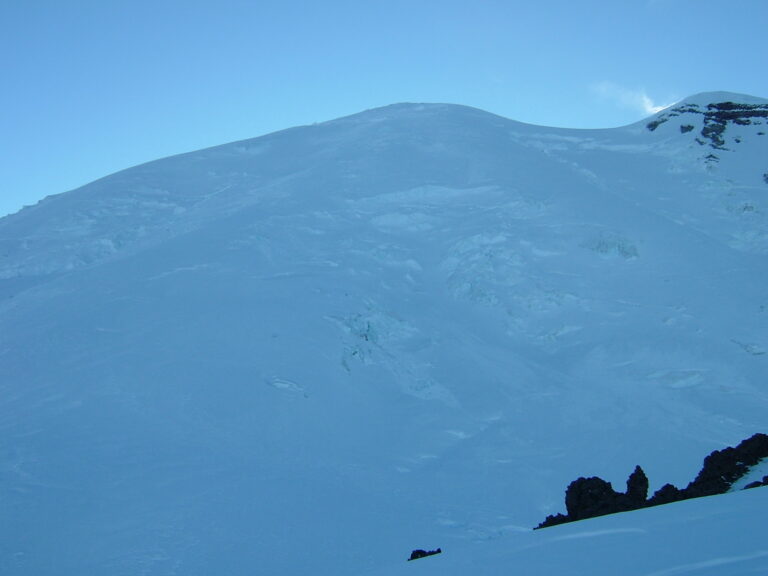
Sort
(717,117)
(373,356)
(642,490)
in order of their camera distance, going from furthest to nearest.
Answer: (717,117), (373,356), (642,490)

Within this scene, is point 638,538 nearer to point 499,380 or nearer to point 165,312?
point 499,380

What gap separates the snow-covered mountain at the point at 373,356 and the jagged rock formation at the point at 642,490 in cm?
162

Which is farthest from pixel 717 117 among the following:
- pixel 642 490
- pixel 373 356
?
pixel 642 490

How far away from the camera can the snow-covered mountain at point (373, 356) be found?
1185cm

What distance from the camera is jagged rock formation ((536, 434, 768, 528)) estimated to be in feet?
27.0

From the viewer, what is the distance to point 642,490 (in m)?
8.73

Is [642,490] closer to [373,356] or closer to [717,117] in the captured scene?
[373,356]

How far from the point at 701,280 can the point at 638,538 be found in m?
20.0

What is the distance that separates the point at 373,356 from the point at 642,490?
405 inches

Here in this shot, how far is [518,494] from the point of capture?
45.5ft

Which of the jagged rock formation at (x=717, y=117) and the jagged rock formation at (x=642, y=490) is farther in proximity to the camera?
the jagged rock formation at (x=717, y=117)

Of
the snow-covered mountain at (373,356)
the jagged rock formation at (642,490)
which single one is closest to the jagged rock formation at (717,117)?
the snow-covered mountain at (373,356)

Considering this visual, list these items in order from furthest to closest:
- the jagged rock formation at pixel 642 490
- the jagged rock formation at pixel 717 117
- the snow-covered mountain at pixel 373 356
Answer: the jagged rock formation at pixel 717 117 < the snow-covered mountain at pixel 373 356 < the jagged rock formation at pixel 642 490

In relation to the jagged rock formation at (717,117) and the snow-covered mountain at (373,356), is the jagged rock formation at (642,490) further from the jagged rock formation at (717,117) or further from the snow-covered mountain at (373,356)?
the jagged rock formation at (717,117)
